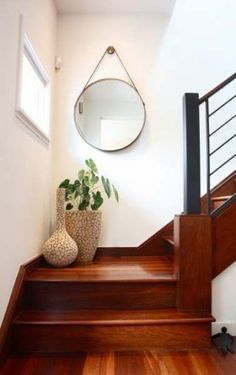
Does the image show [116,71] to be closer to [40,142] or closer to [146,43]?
[146,43]

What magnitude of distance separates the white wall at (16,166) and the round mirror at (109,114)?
0.53 m

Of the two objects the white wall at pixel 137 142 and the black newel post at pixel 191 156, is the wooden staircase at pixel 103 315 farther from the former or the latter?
the white wall at pixel 137 142

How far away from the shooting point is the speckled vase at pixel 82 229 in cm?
206

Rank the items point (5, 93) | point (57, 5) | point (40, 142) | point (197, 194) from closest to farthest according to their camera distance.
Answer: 1. point (5, 93)
2. point (197, 194)
3. point (40, 142)
4. point (57, 5)

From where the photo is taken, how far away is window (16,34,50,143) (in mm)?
1782

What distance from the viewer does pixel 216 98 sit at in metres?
2.52

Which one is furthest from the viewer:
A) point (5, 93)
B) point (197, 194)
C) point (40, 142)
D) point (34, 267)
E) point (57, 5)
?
point (57, 5)

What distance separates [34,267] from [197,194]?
1.22 meters

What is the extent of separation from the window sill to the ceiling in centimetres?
136

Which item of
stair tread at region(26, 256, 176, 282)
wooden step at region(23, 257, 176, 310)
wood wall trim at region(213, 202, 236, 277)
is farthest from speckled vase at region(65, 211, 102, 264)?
wood wall trim at region(213, 202, 236, 277)

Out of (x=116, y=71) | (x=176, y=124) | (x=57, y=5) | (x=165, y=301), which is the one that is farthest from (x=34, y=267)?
(x=57, y=5)

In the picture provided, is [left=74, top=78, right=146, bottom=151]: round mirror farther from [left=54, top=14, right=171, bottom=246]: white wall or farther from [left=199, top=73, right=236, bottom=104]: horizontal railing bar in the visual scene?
[left=199, top=73, right=236, bottom=104]: horizontal railing bar

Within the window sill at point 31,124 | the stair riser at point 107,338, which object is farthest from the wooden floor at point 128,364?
the window sill at point 31,124

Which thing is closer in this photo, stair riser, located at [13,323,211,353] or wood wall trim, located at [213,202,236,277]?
stair riser, located at [13,323,211,353]
